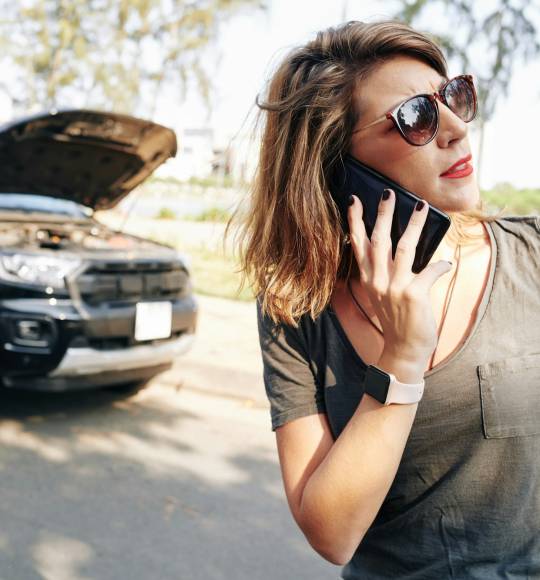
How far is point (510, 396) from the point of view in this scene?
1152mm

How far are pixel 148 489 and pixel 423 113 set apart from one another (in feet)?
9.88

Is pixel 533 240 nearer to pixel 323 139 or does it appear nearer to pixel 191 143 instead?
pixel 323 139

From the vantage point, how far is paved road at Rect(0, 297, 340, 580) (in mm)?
3002

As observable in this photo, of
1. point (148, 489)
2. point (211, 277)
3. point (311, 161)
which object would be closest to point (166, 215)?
point (211, 277)

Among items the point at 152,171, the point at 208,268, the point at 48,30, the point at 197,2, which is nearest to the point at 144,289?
the point at 152,171

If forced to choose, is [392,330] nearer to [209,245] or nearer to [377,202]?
[377,202]

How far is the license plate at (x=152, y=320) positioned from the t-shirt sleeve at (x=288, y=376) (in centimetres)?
352

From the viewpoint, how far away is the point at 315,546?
1229 mm

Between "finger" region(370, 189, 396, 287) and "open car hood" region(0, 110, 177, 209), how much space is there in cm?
359

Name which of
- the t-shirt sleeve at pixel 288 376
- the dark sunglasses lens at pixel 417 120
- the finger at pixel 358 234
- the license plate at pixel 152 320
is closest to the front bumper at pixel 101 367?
the license plate at pixel 152 320

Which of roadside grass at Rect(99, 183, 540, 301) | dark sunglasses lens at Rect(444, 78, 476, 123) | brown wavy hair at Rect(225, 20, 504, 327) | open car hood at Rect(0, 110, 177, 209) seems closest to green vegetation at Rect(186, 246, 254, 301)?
roadside grass at Rect(99, 183, 540, 301)

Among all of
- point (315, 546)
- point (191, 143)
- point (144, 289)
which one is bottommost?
point (191, 143)

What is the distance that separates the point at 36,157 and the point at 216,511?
3.02 meters

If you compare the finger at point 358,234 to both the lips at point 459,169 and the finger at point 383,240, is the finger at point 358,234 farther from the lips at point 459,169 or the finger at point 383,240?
the lips at point 459,169
